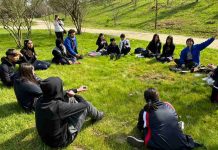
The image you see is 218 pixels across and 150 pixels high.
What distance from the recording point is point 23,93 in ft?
21.9

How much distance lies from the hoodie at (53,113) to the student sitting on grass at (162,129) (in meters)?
1.41

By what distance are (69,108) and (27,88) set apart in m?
1.87

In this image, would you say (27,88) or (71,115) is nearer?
(71,115)

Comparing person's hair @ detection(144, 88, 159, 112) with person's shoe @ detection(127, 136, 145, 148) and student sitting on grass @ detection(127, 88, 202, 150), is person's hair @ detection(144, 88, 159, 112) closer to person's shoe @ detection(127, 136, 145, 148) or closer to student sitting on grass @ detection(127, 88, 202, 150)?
student sitting on grass @ detection(127, 88, 202, 150)

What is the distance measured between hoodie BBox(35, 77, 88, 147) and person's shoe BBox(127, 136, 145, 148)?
3.95 feet

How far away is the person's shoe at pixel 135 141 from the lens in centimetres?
545

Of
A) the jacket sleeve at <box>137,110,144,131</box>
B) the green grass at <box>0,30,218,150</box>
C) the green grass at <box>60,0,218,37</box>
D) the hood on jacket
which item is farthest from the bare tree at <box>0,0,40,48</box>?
the hood on jacket

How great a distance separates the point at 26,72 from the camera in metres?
6.71

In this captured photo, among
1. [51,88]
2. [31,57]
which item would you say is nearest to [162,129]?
[51,88]

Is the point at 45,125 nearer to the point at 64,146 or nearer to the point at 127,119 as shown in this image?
the point at 64,146

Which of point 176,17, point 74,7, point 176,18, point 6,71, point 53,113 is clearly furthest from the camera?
point 176,17

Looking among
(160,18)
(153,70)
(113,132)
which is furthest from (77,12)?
(113,132)

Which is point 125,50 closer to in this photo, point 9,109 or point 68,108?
point 9,109

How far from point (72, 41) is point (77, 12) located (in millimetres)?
13029
